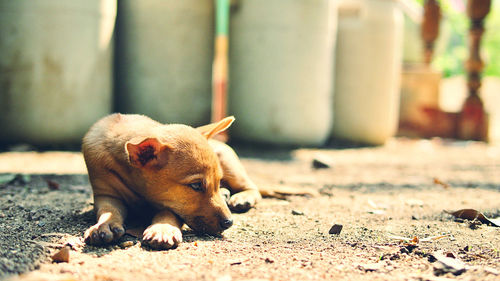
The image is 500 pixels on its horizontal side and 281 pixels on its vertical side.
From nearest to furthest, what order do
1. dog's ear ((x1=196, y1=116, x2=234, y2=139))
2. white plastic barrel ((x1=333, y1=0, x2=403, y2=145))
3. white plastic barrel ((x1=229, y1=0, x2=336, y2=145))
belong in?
dog's ear ((x1=196, y1=116, x2=234, y2=139)) < white plastic barrel ((x1=229, y1=0, x2=336, y2=145)) < white plastic barrel ((x1=333, y1=0, x2=403, y2=145))

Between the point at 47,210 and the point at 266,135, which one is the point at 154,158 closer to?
the point at 47,210

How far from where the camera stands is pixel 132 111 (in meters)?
7.43

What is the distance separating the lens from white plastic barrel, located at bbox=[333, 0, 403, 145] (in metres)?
8.64

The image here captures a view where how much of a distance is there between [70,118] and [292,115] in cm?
314

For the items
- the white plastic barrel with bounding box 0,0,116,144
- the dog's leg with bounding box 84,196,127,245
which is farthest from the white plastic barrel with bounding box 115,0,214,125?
the dog's leg with bounding box 84,196,127,245

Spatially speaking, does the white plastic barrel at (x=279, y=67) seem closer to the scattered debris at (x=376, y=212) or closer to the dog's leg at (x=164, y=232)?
the scattered debris at (x=376, y=212)

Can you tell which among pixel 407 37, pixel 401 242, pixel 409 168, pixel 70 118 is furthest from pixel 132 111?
pixel 407 37

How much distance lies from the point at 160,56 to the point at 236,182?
386cm

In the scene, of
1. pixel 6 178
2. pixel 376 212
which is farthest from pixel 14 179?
pixel 376 212

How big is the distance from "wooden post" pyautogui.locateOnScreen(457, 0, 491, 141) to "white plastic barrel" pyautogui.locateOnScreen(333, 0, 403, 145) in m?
1.93

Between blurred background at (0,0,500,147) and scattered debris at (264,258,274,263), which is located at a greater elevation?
blurred background at (0,0,500,147)

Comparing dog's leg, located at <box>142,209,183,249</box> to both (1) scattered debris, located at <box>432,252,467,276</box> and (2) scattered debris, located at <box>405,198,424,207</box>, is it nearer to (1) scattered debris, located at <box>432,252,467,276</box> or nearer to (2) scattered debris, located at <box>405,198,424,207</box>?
(1) scattered debris, located at <box>432,252,467,276</box>

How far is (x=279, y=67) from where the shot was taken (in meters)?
7.52

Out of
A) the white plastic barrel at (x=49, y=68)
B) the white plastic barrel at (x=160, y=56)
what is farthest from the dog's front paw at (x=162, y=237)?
the white plastic barrel at (x=160, y=56)
